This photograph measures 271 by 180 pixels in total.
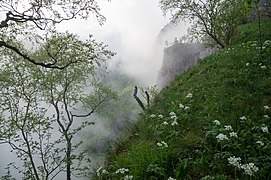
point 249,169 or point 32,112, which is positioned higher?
point 32,112

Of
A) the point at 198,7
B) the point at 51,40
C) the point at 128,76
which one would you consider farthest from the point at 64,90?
the point at 128,76

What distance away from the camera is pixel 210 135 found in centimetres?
666

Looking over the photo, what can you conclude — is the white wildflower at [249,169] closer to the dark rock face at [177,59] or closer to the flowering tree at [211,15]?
the flowering tree at [211,15]

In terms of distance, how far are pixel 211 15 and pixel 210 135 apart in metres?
17.2

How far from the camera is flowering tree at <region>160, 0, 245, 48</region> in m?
21.7

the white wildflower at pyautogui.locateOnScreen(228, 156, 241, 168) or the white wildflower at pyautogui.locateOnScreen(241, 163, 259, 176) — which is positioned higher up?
the white wildflower at pyautogui.locateOnScreen(228, 156, 241, 168)

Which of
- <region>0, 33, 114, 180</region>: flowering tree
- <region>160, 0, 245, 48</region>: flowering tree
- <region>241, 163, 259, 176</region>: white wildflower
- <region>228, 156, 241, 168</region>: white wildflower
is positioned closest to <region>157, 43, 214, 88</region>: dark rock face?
<region>160, 0, 245, 48</region>: flowering tree

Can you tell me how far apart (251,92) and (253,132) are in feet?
10.4

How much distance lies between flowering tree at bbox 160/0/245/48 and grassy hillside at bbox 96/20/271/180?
31.2 ft

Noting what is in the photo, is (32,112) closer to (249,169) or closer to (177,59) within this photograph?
(249,169)

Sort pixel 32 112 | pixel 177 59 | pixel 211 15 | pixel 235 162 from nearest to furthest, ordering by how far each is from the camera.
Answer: pixel 235 162 < pixel 32 112 < pixel 211 15 < pixel 177 59

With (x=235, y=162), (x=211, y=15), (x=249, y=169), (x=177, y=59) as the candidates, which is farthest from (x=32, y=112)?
(x=177, y=59)

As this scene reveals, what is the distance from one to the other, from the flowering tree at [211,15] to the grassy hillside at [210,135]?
9495 millimetres

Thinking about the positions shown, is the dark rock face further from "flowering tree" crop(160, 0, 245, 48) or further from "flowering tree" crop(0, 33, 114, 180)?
"flowering tree" crop(0, 33, 114, 180)
